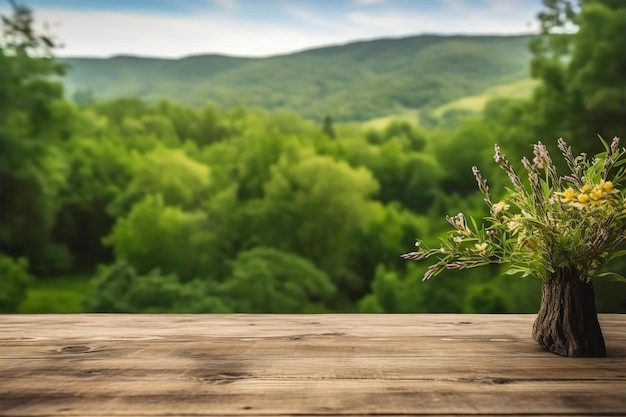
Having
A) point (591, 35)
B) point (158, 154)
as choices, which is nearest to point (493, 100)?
point (591, 35)

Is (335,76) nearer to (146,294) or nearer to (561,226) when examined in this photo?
(146,294)

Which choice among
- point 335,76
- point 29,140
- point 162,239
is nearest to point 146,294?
point 162,239

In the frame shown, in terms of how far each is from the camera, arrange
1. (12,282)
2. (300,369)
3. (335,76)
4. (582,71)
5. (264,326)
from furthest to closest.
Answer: (335,76) → (12,282) → (582,71) → (264,326) → (300,369)

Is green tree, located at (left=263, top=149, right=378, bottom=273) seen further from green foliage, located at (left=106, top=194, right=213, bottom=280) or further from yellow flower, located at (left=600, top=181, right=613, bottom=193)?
yellow flower, located at (left=600, top=181, right=613, bottom=193)

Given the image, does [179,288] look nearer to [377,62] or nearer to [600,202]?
[377,62]

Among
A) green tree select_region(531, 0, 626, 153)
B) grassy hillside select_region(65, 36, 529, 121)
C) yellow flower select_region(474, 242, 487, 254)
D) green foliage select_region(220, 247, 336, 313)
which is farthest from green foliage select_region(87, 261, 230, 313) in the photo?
yellow flower select_region(474, 242, 487, 254)

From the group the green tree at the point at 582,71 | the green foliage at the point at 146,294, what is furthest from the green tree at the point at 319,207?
the green tree at the point at 582,71

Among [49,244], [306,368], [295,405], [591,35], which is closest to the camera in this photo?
[295,405]
